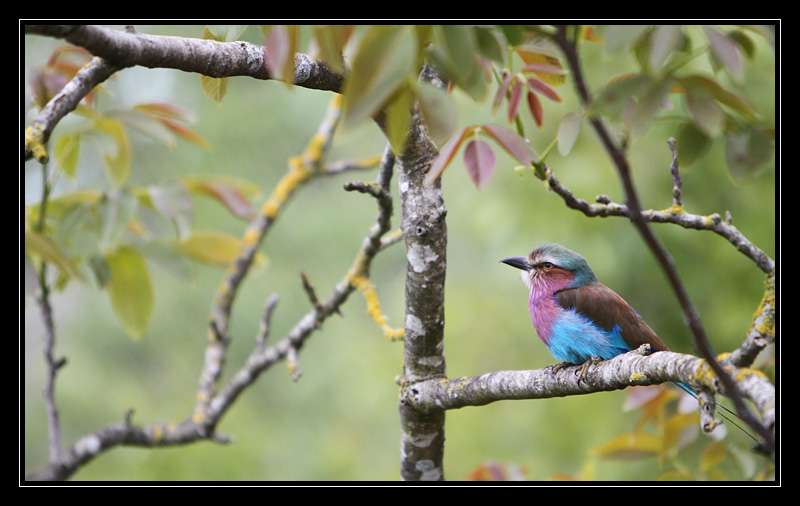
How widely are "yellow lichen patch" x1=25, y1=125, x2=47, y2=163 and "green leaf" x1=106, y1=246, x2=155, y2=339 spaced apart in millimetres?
1374

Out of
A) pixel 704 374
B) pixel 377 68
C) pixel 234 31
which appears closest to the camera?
pixel 377 68

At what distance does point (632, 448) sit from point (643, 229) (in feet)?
7.02

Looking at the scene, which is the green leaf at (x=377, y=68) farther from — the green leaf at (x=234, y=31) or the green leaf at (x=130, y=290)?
the green leaf at (x=130, y=290)

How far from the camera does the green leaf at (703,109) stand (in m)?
1.43

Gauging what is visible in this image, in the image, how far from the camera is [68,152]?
3170 millimetres

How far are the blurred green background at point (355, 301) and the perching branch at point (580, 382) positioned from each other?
1.74 ft

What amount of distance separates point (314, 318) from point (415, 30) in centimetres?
252

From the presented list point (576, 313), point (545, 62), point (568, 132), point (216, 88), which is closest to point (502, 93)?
point (545, 62)

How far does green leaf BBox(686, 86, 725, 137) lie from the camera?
4.68ft

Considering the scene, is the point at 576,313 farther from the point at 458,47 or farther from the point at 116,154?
the point at 458,47

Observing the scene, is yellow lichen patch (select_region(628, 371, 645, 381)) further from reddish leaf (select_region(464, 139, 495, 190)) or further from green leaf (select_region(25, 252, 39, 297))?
green leaf (select_region(25, 252, 39, 297))

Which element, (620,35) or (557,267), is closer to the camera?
(620,35)

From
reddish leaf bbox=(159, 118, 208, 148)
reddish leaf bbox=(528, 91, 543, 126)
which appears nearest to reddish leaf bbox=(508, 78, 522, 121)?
reddish leaf bbox=(528, 91, 543, 126)
